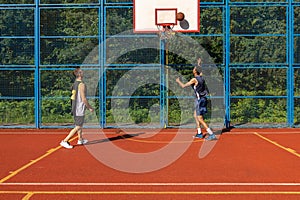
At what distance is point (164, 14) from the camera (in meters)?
16.7

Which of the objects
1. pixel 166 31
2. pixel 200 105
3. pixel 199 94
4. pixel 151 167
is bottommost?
pixel 151 167

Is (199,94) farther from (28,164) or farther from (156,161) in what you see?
(28,164)

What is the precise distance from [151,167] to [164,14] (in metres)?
7.72

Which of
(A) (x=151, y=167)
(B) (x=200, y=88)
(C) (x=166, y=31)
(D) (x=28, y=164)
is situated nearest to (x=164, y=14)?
(C) (x=166, y=31)

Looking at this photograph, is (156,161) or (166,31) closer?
(156,161)

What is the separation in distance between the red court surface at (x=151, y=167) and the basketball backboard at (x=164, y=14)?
11.4 feet

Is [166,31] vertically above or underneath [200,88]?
above

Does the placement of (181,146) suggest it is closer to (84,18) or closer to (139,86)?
(139,86)

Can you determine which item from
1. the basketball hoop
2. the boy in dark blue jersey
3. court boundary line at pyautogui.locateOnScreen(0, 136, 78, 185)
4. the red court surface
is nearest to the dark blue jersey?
the boy in dark blue jersey

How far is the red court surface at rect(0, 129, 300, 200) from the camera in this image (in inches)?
309

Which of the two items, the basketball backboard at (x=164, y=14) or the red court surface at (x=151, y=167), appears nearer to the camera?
the red court surface at (x=151, y=167)

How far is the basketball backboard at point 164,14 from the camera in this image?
1669 centimetres

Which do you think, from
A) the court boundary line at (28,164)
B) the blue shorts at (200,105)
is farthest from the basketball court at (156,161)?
the blue shorts at (200,105)

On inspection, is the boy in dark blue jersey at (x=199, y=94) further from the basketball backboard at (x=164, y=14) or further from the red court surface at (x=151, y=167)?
the basketball backboard at (x=164, y=14)
